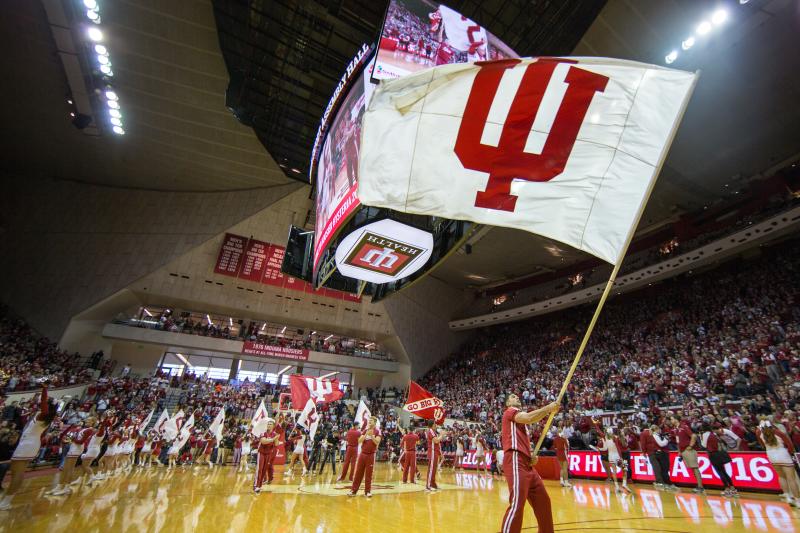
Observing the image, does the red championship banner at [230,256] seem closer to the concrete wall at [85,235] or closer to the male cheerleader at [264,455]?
the concrete wall at [85,235]

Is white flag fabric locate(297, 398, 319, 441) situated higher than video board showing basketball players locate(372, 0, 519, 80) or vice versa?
video board showing basketball players locate(372, 0, 519, 80)

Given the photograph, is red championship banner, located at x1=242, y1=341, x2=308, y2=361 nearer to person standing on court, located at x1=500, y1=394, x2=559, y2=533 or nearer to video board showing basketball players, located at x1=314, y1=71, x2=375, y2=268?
video board showing basketball players, located at x1=314, y1=71, x2=375, y2=268

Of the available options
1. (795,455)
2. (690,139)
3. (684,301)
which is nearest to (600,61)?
(795,455)

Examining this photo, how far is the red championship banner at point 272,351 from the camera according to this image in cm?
2570

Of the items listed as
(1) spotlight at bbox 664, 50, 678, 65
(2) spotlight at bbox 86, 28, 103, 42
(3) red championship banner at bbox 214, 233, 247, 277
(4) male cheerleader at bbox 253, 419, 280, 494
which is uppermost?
(1) spotlight at bbox 664, 50, 678, 65

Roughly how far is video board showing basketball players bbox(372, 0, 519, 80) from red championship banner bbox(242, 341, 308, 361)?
903 inches

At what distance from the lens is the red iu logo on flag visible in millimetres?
3295

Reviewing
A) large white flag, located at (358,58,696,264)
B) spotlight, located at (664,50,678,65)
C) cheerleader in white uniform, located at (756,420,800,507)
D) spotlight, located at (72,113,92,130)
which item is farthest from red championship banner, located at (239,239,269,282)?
cheerleader in white uniform, located at (756,420,800,507)

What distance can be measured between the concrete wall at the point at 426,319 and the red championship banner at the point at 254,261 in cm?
988

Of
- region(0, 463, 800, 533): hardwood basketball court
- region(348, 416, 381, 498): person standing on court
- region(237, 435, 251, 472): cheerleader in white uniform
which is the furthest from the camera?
region(237, 435, 251, 472): cheerleader in white uniform

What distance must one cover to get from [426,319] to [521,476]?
1141 inches

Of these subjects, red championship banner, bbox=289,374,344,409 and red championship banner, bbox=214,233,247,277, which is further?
red championship banner, bbox=214,233,247,277

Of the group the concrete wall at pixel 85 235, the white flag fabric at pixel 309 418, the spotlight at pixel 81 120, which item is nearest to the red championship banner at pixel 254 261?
the concrete wall at pixel 85 235

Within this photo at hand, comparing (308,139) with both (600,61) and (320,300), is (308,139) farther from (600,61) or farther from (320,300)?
(600,61)
